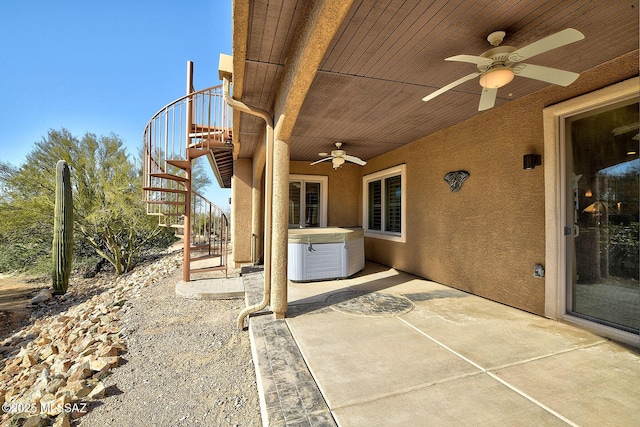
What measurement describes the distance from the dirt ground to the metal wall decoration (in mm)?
7857

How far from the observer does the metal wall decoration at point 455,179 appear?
3910 mm

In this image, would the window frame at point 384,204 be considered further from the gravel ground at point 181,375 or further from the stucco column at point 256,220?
the gravel ground at point 181,375

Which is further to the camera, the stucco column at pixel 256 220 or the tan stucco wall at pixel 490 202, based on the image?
the stucco column at pixel 256 220

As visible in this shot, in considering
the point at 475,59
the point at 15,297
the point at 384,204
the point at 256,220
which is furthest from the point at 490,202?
the point at 15,297

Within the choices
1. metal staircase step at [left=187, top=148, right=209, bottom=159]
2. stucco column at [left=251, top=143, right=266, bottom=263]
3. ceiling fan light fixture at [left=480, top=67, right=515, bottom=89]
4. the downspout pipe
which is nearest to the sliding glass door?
ceiling fan light fixture at [left=480, top=67, right=515, bottom=89]

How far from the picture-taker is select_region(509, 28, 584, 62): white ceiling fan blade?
1548 millimetres

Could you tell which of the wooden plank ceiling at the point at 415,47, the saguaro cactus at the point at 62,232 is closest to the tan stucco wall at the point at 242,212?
the wooden plank ceiling at the point at 415,47

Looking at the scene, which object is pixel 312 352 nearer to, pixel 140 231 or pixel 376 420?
pixel 376 420

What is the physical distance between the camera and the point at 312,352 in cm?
219

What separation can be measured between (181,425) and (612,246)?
3855mm

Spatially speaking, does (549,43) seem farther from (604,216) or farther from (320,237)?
(320,237)

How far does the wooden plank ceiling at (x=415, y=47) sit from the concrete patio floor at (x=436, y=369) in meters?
2.45

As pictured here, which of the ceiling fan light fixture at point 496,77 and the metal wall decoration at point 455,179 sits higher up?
the ceiling fan light fixture at point 496,77

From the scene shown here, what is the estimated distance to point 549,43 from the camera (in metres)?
1.68
